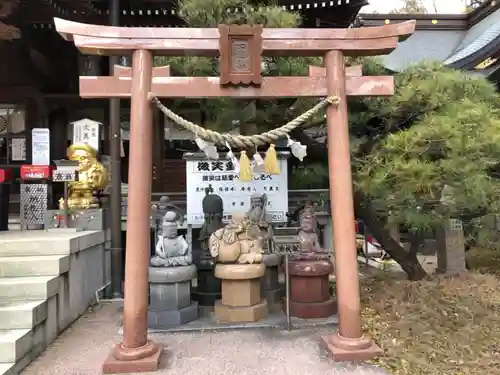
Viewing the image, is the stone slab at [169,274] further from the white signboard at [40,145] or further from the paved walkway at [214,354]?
the white signboard at [40,145]

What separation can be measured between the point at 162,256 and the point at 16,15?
18.4ft

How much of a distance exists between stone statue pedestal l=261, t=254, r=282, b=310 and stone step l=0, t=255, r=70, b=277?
265 cm

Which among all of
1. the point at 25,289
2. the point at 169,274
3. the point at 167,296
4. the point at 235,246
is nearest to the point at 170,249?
the point at 169,274

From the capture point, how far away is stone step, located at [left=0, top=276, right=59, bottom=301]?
14.8 feet

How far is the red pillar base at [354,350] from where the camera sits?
4016 mm

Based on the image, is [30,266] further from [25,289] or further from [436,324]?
[436,324]

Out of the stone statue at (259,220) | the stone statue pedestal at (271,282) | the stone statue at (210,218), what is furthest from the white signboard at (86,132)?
the stone statue pedestal at (271,282)

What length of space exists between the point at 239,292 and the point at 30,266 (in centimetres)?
246

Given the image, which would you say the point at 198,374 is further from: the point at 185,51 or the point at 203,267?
the point at 185,51

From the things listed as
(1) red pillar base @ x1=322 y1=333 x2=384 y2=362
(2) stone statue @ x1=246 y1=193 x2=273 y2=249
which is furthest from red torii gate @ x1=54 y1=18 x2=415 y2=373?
(2) stone statue @ x1=246 y1=193 x2=273 y2=249

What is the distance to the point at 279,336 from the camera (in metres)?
4.79

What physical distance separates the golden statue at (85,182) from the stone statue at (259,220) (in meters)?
2.58

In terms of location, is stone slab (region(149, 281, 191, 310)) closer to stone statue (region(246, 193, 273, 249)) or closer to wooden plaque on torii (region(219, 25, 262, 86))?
stone statue (region(246, 193, 273, 249))

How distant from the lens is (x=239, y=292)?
5281mm
